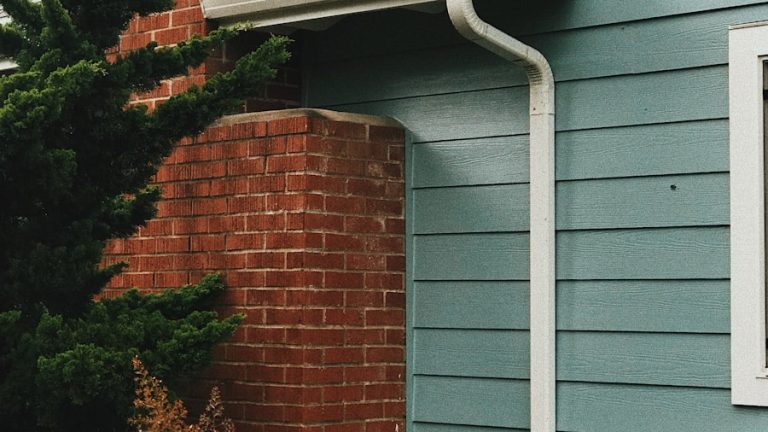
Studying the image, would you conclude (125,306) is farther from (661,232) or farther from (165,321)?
(661,232)

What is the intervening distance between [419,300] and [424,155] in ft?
1.97

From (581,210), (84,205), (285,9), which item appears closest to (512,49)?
(581,210)

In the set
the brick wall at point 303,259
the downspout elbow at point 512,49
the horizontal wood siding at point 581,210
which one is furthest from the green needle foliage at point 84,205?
the horizontal wood siding at point 581,210

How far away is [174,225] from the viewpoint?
5734 millimetres

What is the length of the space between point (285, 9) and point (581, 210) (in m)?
1.52

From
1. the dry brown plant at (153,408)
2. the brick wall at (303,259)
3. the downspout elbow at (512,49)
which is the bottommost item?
the dry brown plant at (153,408)

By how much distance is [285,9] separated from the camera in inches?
217

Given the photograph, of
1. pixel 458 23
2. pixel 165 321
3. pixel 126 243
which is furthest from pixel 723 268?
pixel 126 243

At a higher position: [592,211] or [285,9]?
[285,9]

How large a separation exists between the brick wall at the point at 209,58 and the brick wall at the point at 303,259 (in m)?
0.28

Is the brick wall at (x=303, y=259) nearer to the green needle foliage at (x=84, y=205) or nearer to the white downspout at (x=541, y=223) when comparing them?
the green needle foliage at (x=84, y=205)

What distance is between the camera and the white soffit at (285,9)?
5258 mm

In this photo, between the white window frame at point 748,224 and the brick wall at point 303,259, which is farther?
the brick wall at point 303,259

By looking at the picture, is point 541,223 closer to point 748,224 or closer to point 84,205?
point 748,224
